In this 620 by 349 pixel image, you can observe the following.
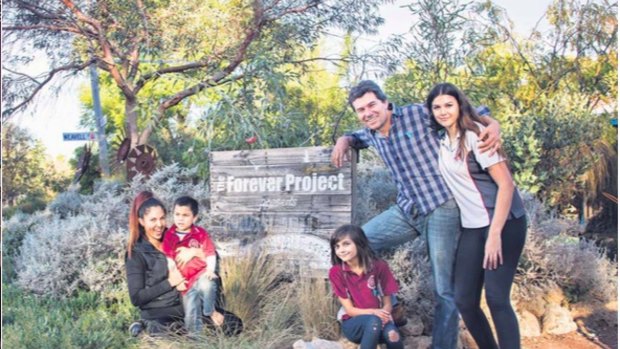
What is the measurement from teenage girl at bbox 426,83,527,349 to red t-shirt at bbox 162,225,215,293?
1264 mm

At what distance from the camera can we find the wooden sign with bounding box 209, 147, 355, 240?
12.7 ft

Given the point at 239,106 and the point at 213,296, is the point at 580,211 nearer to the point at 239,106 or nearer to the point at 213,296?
the point at 239,106

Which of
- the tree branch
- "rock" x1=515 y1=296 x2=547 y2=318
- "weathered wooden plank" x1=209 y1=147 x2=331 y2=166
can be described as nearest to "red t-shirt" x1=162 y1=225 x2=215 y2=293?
"weathered wooden plank" x1=209 y1=147 x2=331 y2=166

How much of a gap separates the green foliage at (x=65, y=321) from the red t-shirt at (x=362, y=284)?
1.15 meters

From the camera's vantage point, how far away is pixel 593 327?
14.0 ft

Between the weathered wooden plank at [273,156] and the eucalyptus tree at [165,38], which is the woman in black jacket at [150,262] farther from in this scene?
the eucalyptus tree at [165,38]

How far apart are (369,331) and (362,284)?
0.77 feet

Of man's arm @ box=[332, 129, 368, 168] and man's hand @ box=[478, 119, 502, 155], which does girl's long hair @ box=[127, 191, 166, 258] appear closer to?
man's arm @ box=[332, 129, 368, 168]

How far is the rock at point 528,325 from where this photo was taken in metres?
4.09

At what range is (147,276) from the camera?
333cm

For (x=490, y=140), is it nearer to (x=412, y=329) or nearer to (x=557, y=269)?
(x=412, y=329)

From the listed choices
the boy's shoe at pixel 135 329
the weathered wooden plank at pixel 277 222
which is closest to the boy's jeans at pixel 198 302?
the boy's shoe at pixel 135 329

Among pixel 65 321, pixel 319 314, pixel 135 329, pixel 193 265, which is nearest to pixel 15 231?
pixel 65 321

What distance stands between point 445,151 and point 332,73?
348 centimetres
